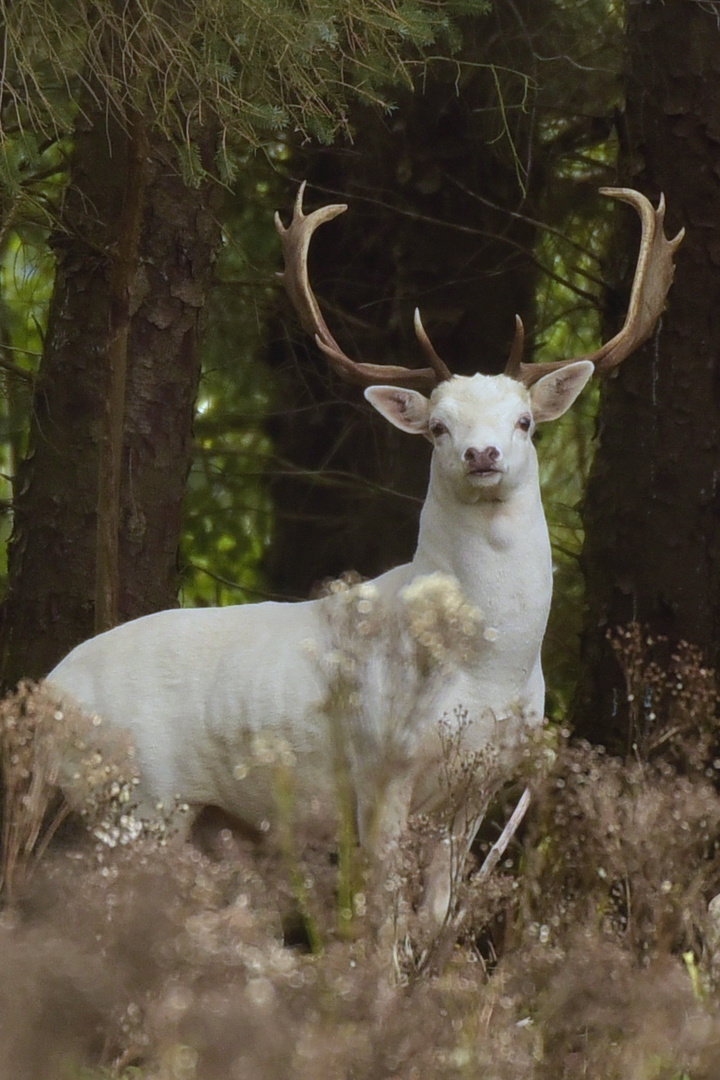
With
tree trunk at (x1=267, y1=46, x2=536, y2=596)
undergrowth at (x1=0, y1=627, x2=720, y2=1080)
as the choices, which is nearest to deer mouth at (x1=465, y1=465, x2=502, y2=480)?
undergrowth at (x1=0, y1=627, x2=720, y2=1080)

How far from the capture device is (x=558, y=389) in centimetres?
479

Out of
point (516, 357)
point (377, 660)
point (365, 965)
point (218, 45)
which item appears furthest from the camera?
point (218, 45)

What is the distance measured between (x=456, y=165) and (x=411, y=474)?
1.50 meters

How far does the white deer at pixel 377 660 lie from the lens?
4.43 metres

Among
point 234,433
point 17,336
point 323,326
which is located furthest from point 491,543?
point 17,336

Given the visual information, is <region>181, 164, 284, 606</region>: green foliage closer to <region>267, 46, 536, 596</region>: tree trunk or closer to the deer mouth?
<region>267, 46, 536, 596</region>: tree trunk

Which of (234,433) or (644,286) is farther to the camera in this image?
(234,433)

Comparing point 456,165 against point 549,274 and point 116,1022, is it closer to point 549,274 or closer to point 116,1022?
point 549,274

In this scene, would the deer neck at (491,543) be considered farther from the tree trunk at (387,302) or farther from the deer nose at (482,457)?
the tree trunk at (387,302)

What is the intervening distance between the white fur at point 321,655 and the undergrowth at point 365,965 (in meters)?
0.95

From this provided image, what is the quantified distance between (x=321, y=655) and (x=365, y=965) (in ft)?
6.20

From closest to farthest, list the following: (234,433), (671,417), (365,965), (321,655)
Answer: (365,965) → (321,655) → (671,417) → (234,433)

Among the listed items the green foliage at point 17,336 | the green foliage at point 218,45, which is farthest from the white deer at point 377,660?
the green foliage at point 17,336

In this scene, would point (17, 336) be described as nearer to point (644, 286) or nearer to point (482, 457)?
point (644, 286)
